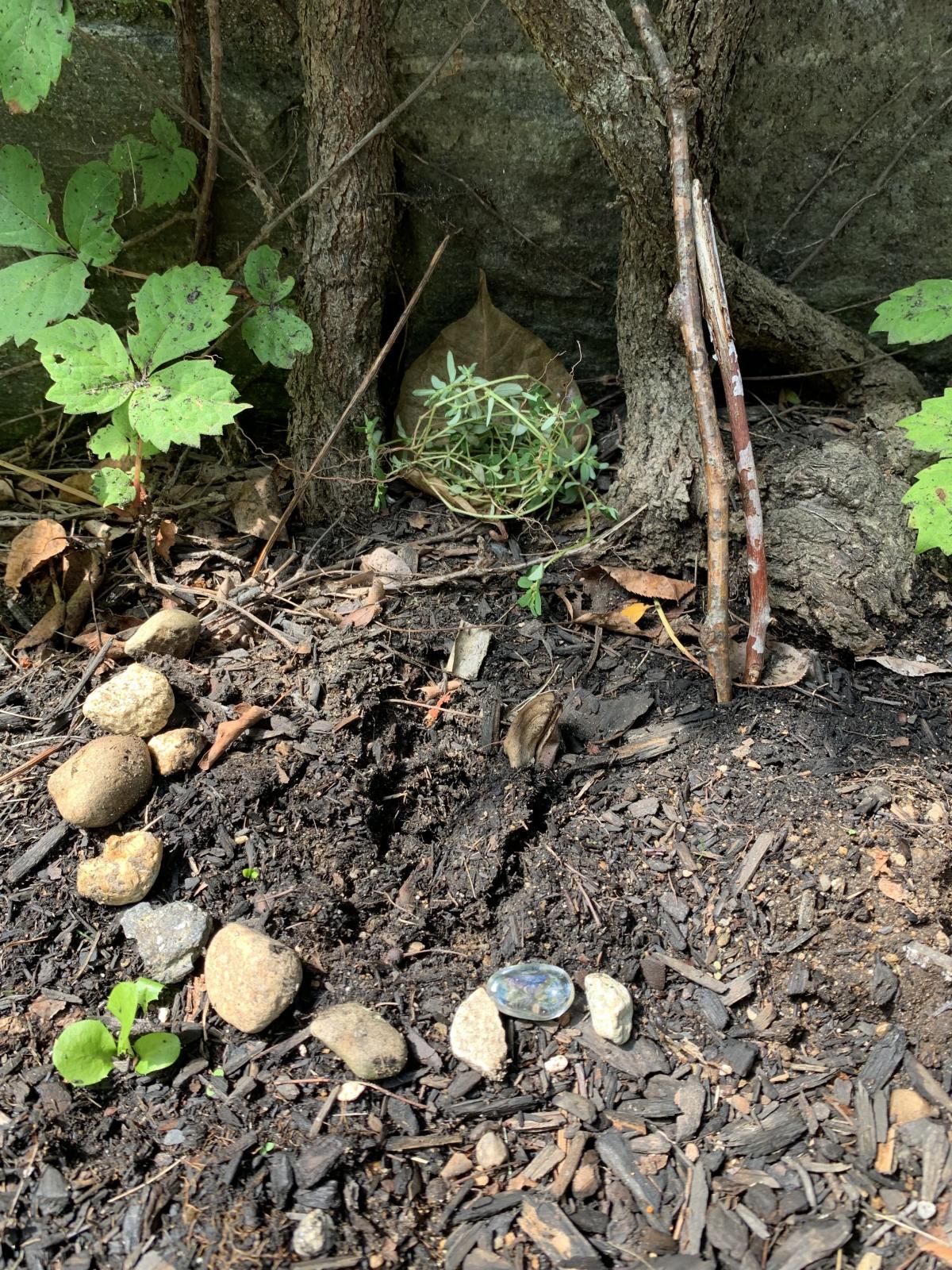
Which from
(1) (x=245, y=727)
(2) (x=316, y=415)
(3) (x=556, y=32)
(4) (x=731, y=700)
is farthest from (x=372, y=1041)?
(3) (x=556, y=32)

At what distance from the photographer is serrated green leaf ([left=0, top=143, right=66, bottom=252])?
1965mm

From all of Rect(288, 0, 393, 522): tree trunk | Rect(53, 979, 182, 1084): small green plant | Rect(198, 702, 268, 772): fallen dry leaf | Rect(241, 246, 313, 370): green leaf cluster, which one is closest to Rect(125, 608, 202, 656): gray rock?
Rect(198, 702, 268, 772): fallen dry leaf

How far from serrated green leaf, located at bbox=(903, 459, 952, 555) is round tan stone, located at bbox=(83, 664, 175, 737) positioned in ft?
5.08

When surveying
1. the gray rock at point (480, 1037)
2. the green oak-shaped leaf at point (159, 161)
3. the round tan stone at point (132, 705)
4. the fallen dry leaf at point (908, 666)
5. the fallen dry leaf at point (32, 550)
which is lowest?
the gray rock at point (480, 1037)

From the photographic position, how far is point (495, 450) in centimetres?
236

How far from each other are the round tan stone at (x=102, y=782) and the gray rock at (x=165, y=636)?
0.87 feet

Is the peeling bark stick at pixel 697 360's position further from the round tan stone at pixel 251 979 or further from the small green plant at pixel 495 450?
the round tan stone at pixel 251 979

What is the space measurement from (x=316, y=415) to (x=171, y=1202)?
1.69 meters

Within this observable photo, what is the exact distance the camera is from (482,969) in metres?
1.60

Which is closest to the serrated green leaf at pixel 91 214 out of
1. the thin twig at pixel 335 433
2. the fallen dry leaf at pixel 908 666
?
the thin twig at pixel 335 433

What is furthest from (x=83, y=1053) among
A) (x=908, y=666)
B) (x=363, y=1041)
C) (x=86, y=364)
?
(x=908, y=666)

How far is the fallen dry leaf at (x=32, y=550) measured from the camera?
208 centimetres

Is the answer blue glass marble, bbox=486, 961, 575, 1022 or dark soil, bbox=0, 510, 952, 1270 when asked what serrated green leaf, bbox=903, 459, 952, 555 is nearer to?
dark soil, bbox=0, 510, 952, 1270

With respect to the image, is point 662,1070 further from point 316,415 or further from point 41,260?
point 41,260
